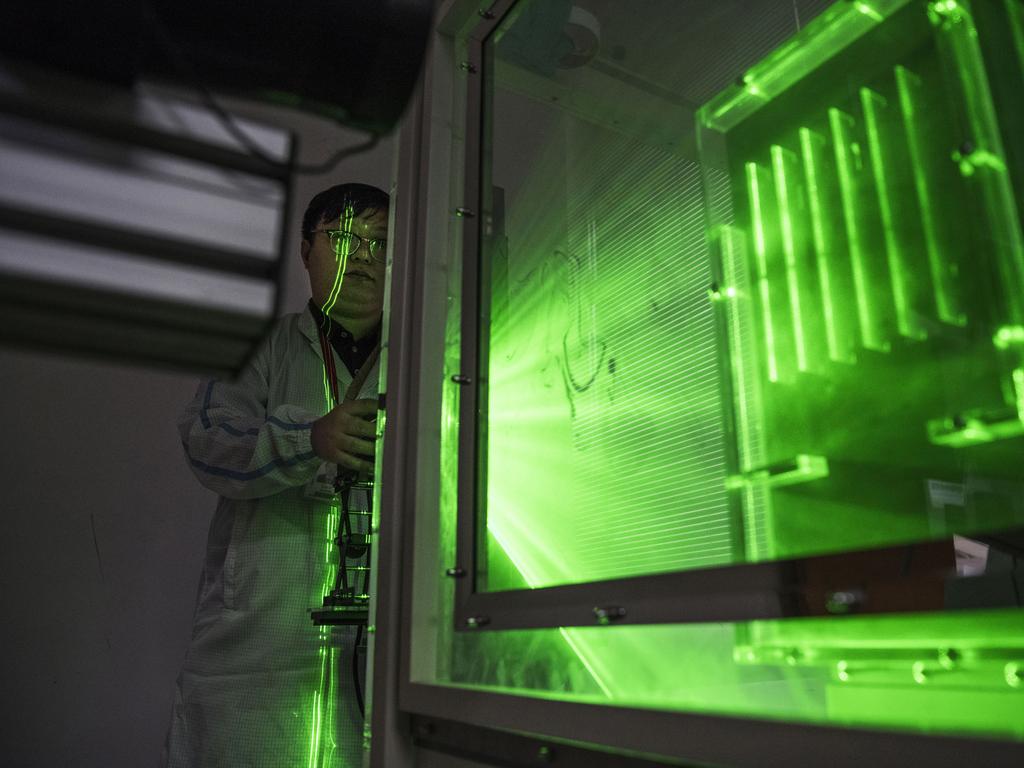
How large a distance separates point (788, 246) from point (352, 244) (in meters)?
0.98

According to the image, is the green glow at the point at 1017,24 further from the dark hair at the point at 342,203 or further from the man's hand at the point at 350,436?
the dark hair at the point at 342,203

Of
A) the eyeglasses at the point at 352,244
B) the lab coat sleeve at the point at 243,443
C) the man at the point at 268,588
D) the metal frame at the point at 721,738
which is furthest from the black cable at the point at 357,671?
the eyeglasses at the point at 352,244

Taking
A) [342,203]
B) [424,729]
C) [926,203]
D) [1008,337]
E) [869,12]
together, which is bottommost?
[424,729]

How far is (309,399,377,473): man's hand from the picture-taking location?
112cm

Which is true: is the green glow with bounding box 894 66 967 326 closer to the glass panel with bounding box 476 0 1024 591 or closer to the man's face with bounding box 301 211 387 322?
the glass panel with bounding box 476 0 1024 591

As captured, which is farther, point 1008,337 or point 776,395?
point 776,395

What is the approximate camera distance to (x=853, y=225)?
57 centimetres

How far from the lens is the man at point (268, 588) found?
1146 millimetres

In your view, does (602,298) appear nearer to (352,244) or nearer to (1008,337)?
(1008,337)

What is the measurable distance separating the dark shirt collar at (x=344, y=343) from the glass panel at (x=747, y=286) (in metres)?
0.56

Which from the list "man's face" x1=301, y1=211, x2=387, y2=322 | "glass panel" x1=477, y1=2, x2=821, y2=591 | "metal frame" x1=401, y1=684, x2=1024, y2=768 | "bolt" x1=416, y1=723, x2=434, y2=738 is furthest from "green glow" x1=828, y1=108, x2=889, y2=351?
"man's face" x1=301, y1=211, x2=387, y2=322

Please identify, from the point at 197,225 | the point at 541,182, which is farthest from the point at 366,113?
the point at 541,182

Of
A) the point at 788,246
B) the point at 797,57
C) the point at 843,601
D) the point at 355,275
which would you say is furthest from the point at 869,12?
the point at 355,275

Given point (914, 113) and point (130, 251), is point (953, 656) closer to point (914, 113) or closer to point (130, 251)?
point (914, 113)
